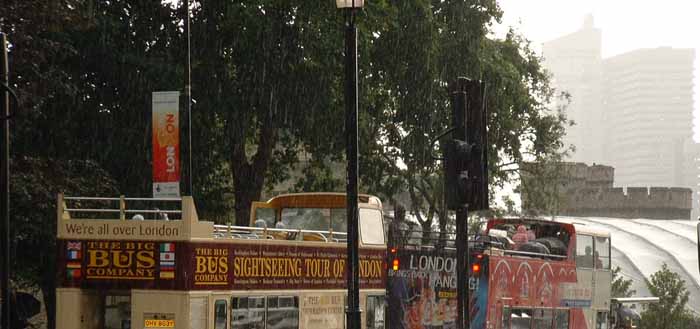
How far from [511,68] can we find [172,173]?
2433 centimetres

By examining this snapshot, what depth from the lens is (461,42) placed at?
1708 inches

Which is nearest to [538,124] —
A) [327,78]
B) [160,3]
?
[327,78]

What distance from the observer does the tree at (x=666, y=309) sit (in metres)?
64.0

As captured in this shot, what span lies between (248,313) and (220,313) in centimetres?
76

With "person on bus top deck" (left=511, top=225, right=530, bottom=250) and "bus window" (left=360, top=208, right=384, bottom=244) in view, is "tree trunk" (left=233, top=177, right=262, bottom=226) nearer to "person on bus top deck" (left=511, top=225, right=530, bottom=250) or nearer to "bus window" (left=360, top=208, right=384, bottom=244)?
"person on bus top deck" (left=511, top=225, right=530, bottom=250)

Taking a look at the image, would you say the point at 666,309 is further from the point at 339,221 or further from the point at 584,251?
the point at 339,221

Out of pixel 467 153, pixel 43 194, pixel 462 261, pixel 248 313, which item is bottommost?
pixel 248 313

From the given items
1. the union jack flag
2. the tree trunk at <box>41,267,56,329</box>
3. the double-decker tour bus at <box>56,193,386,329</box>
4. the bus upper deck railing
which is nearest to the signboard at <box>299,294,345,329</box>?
the double-decker tour bus at <box>56,193,386,329</box>

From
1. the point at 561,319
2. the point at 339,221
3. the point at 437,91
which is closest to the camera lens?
the point at 339,221

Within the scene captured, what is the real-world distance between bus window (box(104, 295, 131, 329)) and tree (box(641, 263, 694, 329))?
48998 mm

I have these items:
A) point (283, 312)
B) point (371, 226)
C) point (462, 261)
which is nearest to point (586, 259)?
point (371, 226)

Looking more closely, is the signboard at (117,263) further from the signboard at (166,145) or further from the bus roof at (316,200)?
the bus roof at (316,200)

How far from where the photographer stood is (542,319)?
83.7 ft

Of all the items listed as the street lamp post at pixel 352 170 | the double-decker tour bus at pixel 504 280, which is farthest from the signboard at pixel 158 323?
the double-decker tour bus at pixel 504 280
